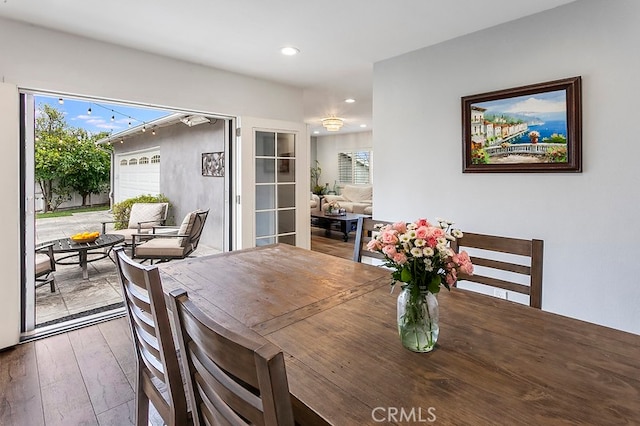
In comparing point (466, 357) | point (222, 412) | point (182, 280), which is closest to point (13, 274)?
point (182, 280)

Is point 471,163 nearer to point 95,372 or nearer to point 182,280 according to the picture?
point 182,280

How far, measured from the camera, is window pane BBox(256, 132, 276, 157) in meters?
4.00

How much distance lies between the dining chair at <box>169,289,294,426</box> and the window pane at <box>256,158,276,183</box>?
3.25 meters

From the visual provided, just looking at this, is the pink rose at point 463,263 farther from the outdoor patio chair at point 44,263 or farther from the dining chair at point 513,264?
the outdoor patio chair at point 44,263

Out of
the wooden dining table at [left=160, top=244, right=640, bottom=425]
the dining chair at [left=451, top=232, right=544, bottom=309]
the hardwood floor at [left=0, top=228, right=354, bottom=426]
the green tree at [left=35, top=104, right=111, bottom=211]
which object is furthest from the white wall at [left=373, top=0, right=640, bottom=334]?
the green tree at [left=35, top=104, right=111, bottom=211]

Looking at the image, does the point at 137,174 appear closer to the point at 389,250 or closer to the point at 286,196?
the point at 286,196

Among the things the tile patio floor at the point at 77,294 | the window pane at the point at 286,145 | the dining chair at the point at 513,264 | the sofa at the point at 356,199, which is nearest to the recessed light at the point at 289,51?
the window pane at the point at 286,145

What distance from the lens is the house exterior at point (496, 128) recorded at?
6.89 ft

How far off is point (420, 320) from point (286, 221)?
343cm

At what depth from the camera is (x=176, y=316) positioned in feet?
2.87

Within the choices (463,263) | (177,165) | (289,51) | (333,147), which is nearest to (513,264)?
(463,263)

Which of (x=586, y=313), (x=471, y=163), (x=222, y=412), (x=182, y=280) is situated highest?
(x=471, y=163)

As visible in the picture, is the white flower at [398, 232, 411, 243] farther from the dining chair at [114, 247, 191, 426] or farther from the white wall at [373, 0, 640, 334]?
the white wall at [373, 0, 640, 334]

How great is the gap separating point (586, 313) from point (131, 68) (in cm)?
404
